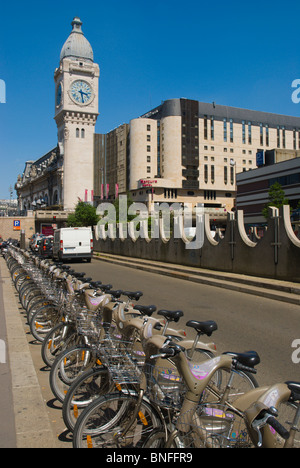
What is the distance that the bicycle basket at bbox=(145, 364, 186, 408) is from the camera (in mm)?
2859

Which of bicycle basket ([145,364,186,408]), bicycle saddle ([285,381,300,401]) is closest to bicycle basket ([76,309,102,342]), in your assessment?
bicycle basket ([145,364,186,408])

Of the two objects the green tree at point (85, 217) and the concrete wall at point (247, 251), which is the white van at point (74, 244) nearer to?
the concrete wall at point (247, 251)

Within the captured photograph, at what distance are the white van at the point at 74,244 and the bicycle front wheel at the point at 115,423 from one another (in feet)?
75.2

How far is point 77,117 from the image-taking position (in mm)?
110562

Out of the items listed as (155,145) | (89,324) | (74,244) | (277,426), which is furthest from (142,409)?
(155,145)

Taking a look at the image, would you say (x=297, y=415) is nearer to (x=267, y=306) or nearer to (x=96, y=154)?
(x=267, y=306)

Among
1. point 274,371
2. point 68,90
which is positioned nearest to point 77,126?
point 68,90

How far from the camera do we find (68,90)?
110m

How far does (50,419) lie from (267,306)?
290 inches

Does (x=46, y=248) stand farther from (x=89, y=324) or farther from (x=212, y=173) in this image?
(x=212, y=173)

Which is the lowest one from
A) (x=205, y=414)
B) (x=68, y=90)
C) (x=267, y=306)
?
(x=267, y=306)

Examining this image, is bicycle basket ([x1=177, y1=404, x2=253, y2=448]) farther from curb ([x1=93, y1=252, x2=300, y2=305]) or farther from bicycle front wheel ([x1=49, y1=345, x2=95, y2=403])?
curb ([x1=93, y1=252, x2=300, y2=305])

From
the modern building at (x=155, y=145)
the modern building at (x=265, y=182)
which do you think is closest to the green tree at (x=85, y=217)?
the modern building at (x=265, y=182)

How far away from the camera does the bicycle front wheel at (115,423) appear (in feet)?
9.88
